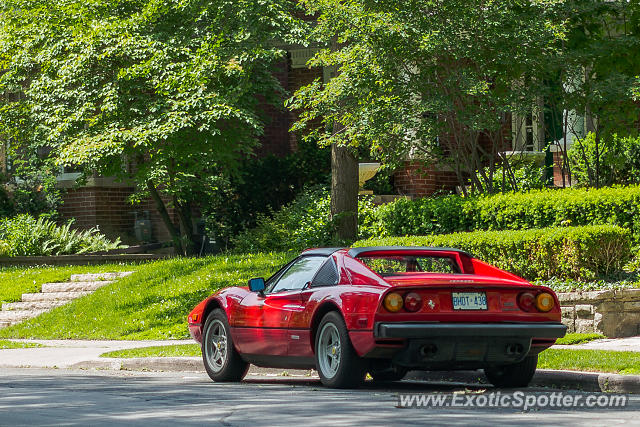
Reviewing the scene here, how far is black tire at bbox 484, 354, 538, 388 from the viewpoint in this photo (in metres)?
9.70

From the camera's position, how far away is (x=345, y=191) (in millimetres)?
20781

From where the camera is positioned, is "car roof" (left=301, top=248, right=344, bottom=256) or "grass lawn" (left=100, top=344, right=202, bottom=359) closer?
"car roof" (left=301, top=248, right=344, bottom=256)

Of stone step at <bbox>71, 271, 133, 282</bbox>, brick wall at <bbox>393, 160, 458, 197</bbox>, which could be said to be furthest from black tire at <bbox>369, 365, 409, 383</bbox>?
brick wall at <bbox>393, 160, 458, 197</bbox>

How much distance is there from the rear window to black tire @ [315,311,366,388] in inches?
30.1

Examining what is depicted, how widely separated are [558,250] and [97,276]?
10264 mm

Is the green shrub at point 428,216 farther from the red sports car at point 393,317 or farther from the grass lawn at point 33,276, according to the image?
the red sports car at point 393,317

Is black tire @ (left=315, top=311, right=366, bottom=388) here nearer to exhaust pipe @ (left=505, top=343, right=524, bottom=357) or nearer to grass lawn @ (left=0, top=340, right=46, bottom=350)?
exhaust pipe @ (left=505, top=343, right=524, bottom=357)

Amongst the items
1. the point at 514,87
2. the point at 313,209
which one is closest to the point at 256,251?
the point at 313,209

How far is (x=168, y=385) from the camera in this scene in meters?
10.4

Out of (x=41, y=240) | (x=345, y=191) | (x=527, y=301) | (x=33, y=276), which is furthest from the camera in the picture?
(x=41, y=240)

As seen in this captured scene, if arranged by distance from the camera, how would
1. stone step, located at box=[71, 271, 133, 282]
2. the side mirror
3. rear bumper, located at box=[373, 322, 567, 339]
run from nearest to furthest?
rear bumper, located at box=[373, 322, 567, 339] < the side mirror < stone step, located at box=[71, 271, 133, 282]

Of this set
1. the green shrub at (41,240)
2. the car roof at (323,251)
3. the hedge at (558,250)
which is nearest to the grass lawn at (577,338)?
the hedge at (558,250)

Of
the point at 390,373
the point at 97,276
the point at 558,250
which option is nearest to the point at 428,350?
the point at 390,373

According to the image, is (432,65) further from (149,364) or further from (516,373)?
(516,373)
